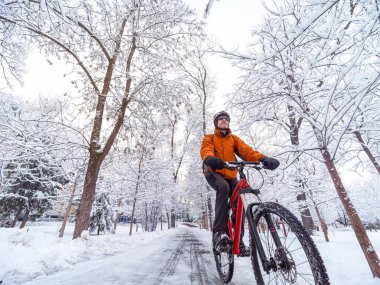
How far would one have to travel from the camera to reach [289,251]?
6.05 feet

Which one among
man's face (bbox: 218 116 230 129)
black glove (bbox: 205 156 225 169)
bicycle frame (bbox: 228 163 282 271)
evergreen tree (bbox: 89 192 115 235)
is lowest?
bicycle frame (bbox: 228 163 282 271)

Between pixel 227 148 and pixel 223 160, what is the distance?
1.89 ft

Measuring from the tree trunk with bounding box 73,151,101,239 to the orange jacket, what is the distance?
503cm

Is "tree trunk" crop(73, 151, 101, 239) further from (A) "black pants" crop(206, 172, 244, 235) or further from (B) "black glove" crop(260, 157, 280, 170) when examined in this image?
(B) "black glove" crop(260, 157, 280, 170)

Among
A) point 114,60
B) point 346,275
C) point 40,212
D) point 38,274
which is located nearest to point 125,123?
point 114,60

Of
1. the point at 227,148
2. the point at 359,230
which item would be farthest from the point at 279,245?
the point at 359,230

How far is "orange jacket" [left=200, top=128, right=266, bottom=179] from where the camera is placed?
304 centimetres

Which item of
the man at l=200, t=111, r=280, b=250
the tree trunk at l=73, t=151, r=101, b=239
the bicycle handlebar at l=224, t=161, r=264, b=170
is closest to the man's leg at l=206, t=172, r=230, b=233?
the man at l=200, t=111, r=280, b=250

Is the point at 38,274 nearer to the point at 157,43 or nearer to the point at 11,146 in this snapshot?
the point at 11,146

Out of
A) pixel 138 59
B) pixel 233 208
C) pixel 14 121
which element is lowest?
pixel 233 208

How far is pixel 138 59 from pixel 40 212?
766 inches

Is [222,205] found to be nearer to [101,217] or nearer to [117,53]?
[117,53]

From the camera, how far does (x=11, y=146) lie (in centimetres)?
661

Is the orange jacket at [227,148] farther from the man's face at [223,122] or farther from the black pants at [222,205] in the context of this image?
the black pants at [222,205]
